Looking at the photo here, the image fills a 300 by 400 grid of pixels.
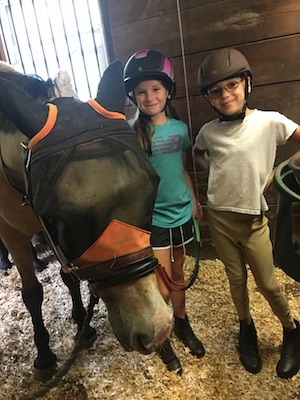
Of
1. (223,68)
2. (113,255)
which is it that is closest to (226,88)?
(223,68)

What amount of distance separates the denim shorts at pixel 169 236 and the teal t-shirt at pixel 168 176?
2 centimetres

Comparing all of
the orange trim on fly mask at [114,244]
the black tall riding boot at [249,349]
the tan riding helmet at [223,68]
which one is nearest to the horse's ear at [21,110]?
the orange trim on fly mask at [114,244]

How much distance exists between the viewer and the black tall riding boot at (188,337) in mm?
1714

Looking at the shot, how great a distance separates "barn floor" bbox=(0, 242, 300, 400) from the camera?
153 centimetres

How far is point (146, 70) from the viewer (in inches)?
58.7

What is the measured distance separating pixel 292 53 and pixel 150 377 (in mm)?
1773

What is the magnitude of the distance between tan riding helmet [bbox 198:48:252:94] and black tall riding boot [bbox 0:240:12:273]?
2193 millimetres

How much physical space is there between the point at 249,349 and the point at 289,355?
172 mm

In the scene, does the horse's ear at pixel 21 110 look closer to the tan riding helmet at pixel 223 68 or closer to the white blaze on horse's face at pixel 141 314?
the white blaze on horse's face at pixel 141 314

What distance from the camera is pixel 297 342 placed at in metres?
1.58

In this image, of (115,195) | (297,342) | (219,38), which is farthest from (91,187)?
(219,38)

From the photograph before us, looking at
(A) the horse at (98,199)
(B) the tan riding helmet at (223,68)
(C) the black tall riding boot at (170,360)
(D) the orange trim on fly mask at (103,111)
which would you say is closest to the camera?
(A) the horse at (98,199)

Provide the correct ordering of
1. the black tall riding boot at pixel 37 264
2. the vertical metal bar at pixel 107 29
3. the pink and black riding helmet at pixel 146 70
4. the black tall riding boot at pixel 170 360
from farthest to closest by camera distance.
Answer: the black tall riding boot at pixel 37 264 → the vertical metal bar at pixel 107 29 → the black tall riding boot at pixel 170 360 → the pink and black riding helmet at pixel 146 70

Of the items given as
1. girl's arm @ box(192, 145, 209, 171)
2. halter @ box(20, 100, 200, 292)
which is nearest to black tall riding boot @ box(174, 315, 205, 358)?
girl's arm @ box(192, 145, 209, 171)
